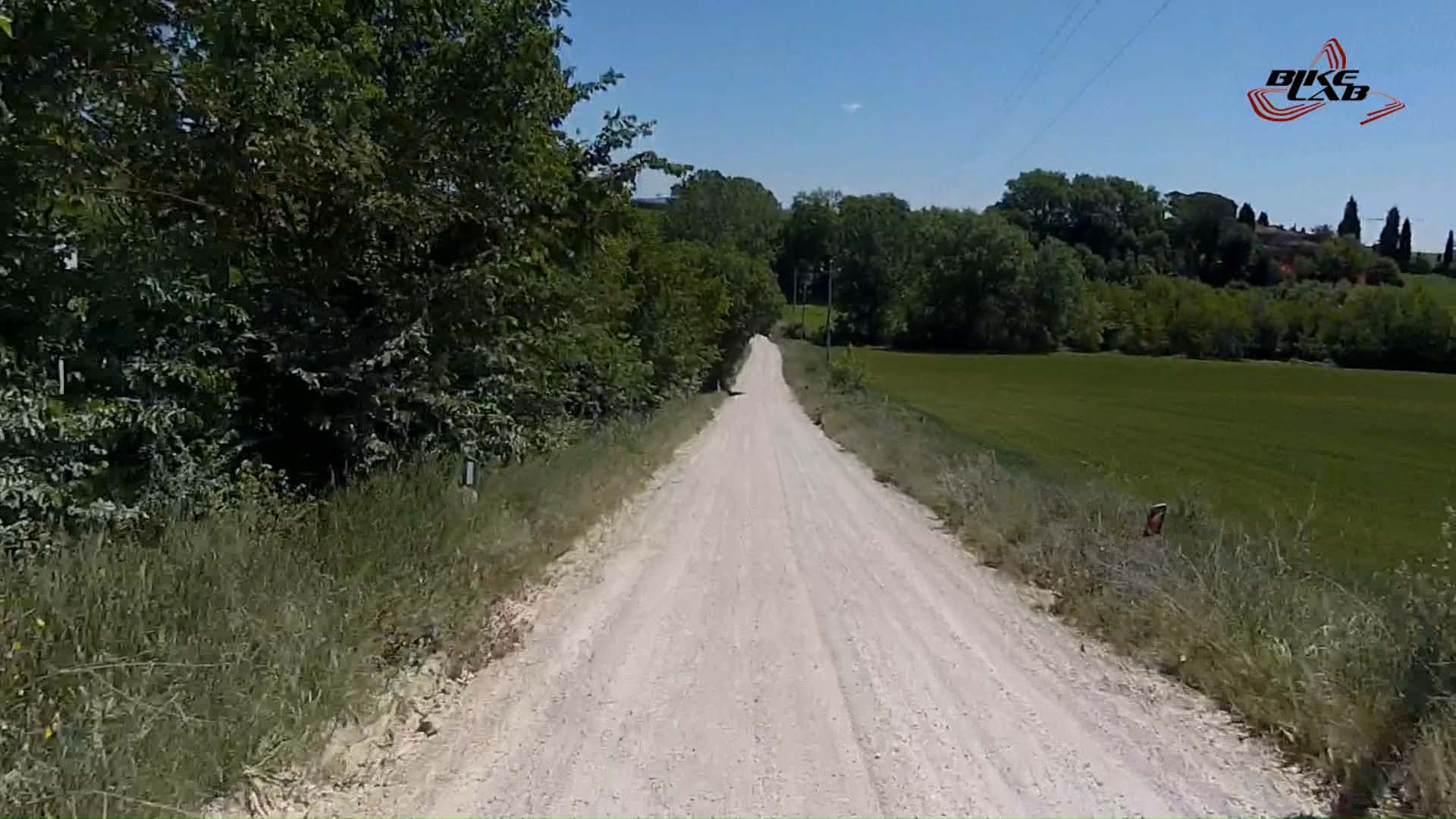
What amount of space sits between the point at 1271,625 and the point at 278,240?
824 centimetres

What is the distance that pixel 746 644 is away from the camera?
22.1ft

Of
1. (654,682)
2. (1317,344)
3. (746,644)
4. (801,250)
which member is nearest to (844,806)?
(654,682)

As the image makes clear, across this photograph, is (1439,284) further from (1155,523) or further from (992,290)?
(1155,523)

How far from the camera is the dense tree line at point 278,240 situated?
518cm

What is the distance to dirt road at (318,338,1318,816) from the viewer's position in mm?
4266

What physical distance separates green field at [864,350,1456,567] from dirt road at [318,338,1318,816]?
27.8ft

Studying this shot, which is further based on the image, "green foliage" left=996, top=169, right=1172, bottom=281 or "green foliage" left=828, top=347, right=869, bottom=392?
"green foliage" left=996, top=169, right=1172, bottom=281

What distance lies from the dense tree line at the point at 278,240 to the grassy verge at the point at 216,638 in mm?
773

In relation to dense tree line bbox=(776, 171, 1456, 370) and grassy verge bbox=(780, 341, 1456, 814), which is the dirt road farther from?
dense tree line bbox=(776, 171, 1456, 370)

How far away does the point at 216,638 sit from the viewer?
15.0 ft

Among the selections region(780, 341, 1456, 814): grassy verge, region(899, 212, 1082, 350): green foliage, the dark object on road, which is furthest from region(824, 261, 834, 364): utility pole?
the dark object on road

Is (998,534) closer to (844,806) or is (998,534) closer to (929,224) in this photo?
(844,806)

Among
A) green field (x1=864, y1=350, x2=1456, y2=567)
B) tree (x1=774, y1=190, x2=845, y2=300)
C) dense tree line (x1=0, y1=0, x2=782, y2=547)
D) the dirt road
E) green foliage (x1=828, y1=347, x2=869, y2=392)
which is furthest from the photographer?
tree (x1=774, y1=190, x2=845, y2=300)

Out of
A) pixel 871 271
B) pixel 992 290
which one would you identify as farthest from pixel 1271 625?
pixel 871 271
